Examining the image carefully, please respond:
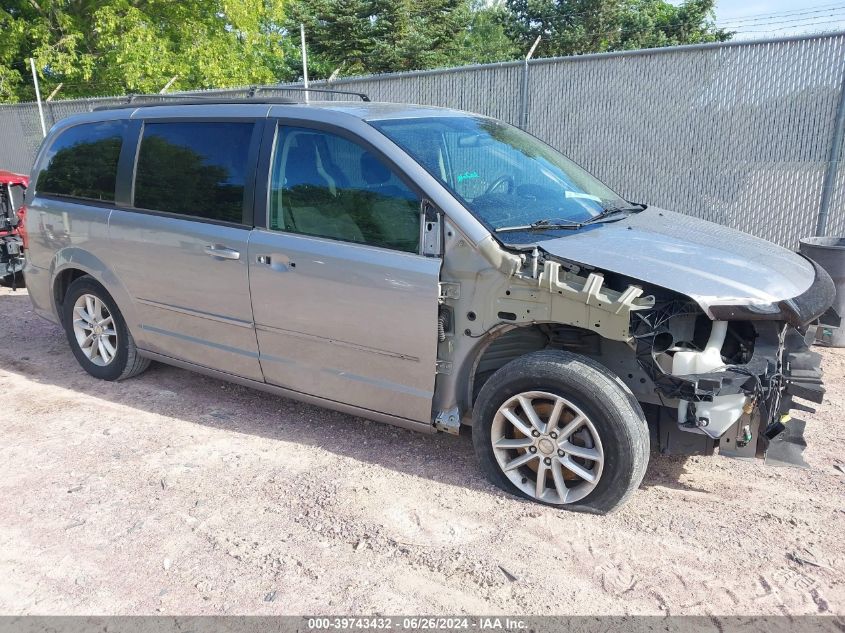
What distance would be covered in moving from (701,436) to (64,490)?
10.7 ft

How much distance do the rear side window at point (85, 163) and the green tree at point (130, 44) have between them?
1153 cm

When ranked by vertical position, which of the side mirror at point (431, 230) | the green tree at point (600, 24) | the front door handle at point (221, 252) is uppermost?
the green tree at point (600, 24)

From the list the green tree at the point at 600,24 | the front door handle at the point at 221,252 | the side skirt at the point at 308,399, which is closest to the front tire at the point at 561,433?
the side skirt at the point at 308,399

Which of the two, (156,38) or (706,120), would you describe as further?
(156,38)

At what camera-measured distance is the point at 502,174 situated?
12.6ft

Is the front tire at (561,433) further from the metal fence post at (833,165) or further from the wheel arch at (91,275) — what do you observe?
the metal fence post at (833,165)

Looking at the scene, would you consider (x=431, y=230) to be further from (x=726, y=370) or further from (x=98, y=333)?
(x=98, y=333)

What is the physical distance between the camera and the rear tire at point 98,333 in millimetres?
4879

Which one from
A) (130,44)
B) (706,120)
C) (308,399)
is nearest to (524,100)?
(706,120)

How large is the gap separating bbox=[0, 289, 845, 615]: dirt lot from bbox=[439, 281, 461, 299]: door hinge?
103 cm

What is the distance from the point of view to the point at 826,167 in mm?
6941

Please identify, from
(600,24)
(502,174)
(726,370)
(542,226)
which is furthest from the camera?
(600,24)

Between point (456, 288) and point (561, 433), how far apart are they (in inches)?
33.8

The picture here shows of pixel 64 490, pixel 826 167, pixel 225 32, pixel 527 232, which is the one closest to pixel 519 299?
pixel 527 232
